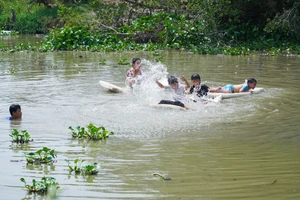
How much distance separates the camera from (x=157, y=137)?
28.8ft

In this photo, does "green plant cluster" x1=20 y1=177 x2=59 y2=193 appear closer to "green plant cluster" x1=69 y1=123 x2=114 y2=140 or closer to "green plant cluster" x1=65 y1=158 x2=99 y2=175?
"green plant cluster" x1=65 y1=158 x2=99 y2=175

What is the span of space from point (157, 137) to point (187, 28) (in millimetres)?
15514

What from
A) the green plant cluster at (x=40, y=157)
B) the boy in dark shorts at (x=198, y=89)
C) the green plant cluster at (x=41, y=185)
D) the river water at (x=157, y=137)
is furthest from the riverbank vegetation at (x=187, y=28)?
the green plant cluster at (x=41, y=185)

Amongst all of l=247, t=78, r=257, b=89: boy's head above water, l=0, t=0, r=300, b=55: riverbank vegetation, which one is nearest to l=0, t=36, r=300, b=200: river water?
l=247, t=78, r=257, b=89: boy's head above water

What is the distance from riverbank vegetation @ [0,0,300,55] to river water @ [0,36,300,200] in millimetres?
5284

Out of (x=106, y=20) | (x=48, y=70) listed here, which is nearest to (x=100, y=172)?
(x=48, y=70)

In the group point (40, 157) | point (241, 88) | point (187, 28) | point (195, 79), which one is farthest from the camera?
point (187, 28)

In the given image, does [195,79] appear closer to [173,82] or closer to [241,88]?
[173,82]

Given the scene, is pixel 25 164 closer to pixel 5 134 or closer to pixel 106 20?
pixel 5 134

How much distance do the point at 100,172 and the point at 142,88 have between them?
7.20 metres

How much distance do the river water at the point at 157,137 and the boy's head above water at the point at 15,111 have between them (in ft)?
0.64

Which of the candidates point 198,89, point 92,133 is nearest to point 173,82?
point 198,89

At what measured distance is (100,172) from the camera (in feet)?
22.1

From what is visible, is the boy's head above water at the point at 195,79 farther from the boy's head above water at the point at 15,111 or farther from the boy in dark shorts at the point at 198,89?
the boy's head above water at the point at 15,111
